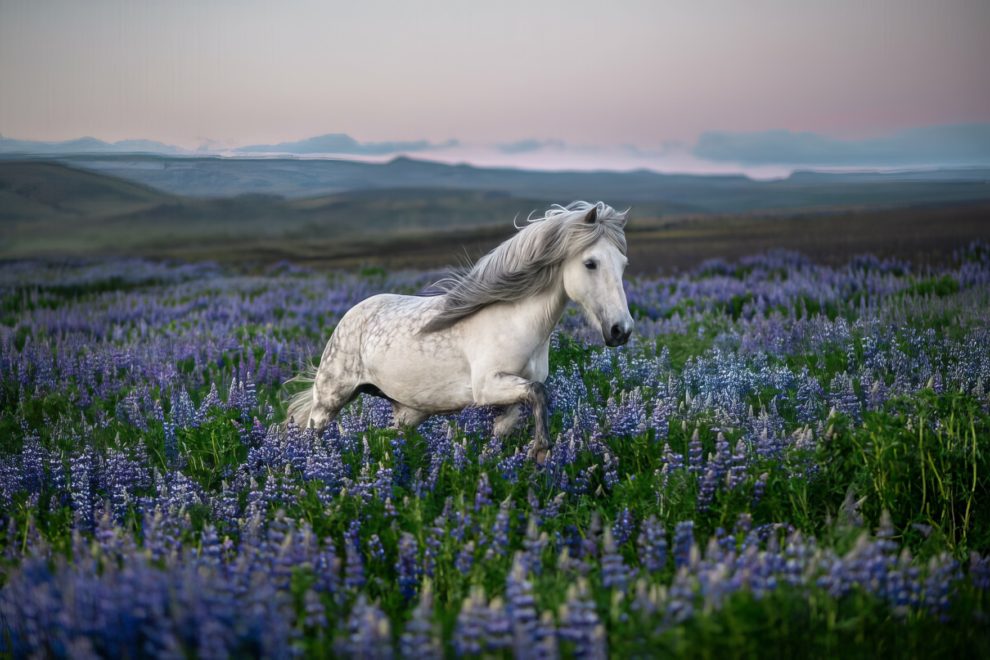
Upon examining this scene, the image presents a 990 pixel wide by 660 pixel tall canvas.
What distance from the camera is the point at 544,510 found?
4.24 m

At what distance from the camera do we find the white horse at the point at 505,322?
474cm

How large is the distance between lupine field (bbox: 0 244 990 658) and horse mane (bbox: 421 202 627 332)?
0.87 m

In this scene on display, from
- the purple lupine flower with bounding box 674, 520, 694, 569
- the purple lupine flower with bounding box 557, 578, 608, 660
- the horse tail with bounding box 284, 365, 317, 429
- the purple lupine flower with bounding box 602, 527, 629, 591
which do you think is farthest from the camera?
the horse tail with bounding box 284, 365, 317, 429

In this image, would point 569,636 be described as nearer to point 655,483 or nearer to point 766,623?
point 766,623

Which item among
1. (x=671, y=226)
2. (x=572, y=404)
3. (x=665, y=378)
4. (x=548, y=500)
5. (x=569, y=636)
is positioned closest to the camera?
(x=569, y=636)

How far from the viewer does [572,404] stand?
6129 millimetres

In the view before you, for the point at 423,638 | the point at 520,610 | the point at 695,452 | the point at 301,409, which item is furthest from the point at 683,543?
the point at 301,409

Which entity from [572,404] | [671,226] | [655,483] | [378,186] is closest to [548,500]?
[655,483]

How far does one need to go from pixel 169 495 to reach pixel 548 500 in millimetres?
2257

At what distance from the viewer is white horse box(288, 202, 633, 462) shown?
474 centimetres

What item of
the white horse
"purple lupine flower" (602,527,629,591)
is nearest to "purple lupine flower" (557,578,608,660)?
"purple lupine flower" (602,527,629,591)

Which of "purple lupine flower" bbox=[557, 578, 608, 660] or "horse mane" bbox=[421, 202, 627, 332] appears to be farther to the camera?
"horse mane" bbox=[421, 202, 627, 332]

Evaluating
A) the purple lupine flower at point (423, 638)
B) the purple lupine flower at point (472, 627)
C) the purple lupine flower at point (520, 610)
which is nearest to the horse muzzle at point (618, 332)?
the purple lupine flower at point (520, 610)

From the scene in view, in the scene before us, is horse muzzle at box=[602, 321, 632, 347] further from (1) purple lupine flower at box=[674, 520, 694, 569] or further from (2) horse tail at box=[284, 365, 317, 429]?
(2) horse tail at box=[284, 365, 317, 429]
